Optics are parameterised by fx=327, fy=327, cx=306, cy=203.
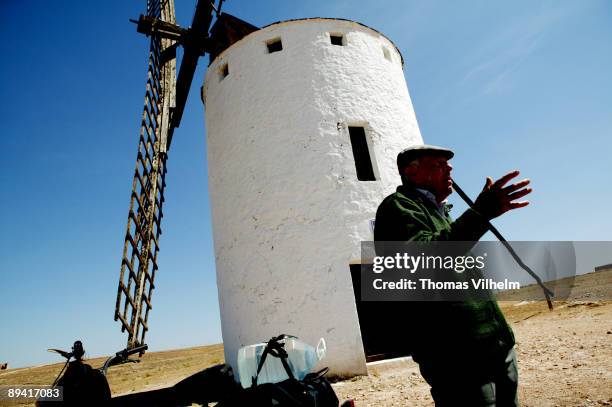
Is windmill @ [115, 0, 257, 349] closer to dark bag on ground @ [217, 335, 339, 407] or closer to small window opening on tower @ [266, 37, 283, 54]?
small window opening on tower @ [266, 37, 283, 54]

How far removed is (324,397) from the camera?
84.7 inches

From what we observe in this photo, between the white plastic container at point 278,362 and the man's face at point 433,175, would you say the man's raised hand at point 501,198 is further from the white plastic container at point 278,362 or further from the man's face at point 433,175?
the white plastic container at point 278,362

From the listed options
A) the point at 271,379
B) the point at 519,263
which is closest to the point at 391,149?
the point at 519,263

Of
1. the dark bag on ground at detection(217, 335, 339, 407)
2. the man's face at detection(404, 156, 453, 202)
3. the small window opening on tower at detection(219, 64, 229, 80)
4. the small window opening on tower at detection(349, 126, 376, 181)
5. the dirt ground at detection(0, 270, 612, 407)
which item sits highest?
the small window opening on tower at detection(219, 64, 229, 80)

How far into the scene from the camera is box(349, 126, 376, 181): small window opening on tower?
7.29 m

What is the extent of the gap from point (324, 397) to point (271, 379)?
34.0 inches

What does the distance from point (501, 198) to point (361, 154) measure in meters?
5.86

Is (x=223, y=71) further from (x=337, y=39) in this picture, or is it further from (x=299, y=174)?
(x=299, y=174)

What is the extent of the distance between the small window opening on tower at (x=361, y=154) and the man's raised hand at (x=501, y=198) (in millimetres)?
5544

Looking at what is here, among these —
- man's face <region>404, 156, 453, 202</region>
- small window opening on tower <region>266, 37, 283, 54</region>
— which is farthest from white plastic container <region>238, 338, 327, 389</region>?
small window opening on tower <region>266, 37, 283, 54</region>

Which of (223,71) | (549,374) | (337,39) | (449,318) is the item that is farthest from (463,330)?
(223,71)

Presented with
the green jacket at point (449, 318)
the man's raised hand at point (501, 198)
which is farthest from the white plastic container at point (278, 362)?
the man's raised hand at point (501, 198)

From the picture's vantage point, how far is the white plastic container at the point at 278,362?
2709 millimetres

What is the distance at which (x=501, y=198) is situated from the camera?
1.65 metres
